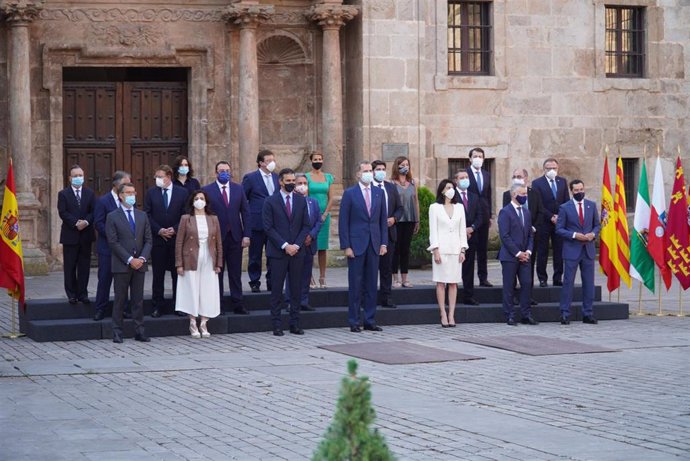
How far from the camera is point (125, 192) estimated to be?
16906mm

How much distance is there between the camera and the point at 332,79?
2716 cm

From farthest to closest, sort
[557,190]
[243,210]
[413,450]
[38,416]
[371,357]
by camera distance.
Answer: [557,190]
[243,210]
[371,357]
[38,416]
[413,450]

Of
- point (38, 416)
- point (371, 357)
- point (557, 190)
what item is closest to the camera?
point (38, 416)

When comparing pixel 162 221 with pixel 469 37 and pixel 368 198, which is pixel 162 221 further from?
pixel 469 37

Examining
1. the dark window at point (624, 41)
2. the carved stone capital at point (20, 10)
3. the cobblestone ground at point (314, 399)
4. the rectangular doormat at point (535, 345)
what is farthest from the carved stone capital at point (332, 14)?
the rectangular doormat at point (535, 345)

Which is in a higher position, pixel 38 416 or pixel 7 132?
pixel 7 132

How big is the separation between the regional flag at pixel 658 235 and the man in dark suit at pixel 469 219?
2.73 m

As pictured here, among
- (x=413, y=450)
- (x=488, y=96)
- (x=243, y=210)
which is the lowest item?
(x=413, y=450)

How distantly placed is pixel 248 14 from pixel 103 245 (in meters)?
10.4

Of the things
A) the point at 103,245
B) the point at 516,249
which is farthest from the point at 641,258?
the point at 103,245

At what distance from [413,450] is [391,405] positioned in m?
2.04

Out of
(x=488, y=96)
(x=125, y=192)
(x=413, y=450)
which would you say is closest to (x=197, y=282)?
(x=125, y=192)

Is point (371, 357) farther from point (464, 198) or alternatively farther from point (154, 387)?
point (464, 198)

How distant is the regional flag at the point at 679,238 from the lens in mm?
19859
